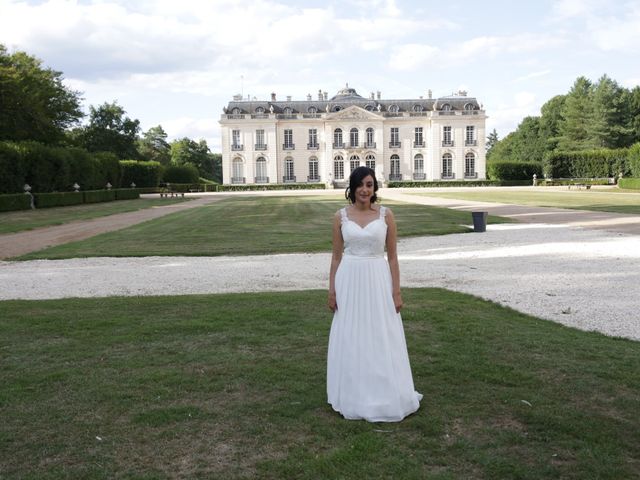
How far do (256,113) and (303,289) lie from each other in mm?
65306

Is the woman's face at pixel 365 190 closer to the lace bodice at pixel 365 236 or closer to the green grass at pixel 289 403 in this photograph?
the lace bodice at pixel 365 236

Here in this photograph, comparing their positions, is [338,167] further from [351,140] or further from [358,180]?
[358,180]

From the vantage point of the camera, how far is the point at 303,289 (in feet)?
26.6

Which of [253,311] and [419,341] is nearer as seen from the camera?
[419,341]

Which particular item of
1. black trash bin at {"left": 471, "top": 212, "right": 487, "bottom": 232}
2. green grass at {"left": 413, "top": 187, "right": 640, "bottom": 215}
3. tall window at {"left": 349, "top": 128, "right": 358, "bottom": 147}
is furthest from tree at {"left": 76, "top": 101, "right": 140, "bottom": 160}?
black trash bin at {"left": 471, "top": 212, "right": 487, "bottom": 232}

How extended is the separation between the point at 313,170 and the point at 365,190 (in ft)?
228

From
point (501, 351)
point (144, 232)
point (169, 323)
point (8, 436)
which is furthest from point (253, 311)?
point (144, 232)

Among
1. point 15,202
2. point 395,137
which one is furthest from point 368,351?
point 395,137

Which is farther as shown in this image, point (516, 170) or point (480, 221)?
point (516, 170)

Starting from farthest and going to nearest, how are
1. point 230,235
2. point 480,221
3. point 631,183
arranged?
point 631,183, point 230,235, point 480,221

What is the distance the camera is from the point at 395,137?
235ft

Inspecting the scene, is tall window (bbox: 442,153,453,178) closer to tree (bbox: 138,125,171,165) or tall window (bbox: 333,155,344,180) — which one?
tall window (bbox: 333,155,344,180)

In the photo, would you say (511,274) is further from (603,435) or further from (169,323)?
(603,435)

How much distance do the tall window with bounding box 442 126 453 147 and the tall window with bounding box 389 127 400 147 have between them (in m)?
5.14
